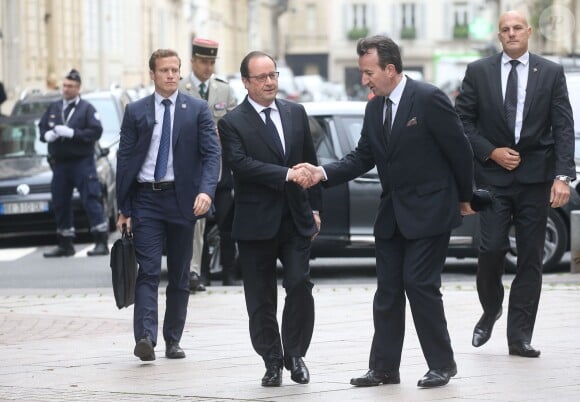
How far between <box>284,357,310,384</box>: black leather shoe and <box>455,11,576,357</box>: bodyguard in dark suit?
4.56 ft

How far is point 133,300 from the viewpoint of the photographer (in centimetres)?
960

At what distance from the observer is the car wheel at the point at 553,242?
14.5m

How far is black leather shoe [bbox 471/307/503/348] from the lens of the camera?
9539 mm

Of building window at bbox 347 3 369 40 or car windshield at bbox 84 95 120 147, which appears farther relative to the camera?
building window at bbox 347 3 369 40

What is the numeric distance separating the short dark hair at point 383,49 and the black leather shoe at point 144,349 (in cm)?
226

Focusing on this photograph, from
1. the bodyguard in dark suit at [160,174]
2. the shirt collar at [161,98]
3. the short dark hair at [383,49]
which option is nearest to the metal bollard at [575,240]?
the bodyguard in dark suit at [160,174]

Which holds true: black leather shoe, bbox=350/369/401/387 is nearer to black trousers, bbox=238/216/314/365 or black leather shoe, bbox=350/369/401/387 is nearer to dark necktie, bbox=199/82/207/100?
black trousers, bbox=238/216/314/365

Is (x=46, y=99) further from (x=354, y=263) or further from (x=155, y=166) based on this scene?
(x=155, y=166)

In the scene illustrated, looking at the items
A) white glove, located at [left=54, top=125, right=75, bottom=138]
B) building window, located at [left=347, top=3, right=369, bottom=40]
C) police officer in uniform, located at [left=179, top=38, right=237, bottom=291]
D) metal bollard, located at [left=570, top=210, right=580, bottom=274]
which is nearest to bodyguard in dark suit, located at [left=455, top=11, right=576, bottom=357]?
police officer in uniform, located at [left=179, top=38, right=237, bottom=291]

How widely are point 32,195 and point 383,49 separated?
10639mm

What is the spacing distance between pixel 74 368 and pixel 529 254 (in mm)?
2624

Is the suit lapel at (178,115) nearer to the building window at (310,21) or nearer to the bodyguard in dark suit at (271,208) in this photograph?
the bodyguard in dark suit at (271,208)

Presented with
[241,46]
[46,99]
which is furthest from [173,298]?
[241,46]

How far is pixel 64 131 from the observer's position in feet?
54.5
